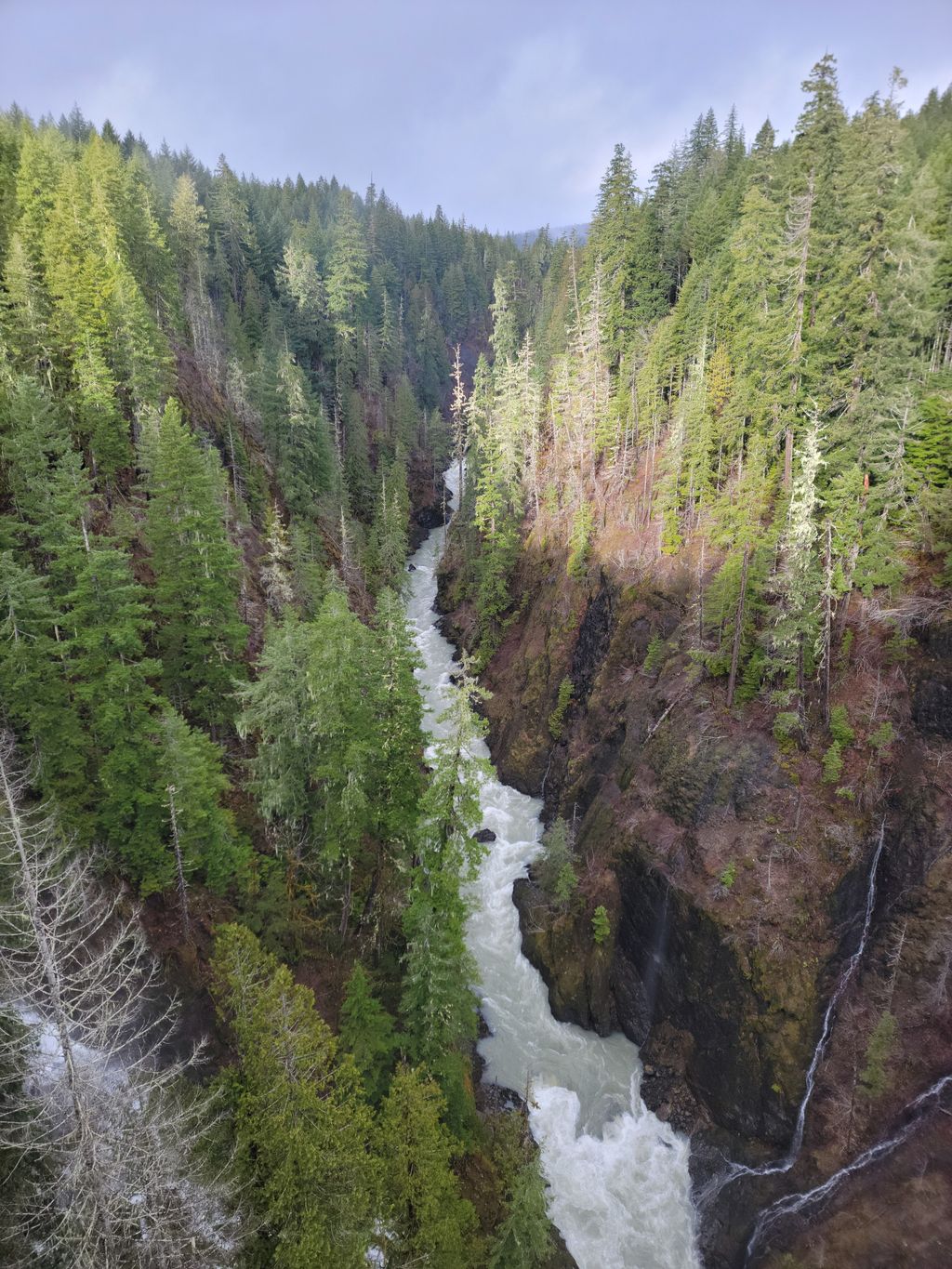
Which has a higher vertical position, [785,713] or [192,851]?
[785,713]

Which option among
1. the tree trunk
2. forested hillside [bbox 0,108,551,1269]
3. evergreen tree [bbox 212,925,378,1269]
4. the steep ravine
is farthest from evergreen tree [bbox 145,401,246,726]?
the tree trunk

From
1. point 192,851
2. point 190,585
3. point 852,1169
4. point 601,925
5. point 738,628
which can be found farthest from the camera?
point 601,925

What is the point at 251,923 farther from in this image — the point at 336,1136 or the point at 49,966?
the point at 49,966

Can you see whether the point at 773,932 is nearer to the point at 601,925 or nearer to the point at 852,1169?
the point at 852,1169

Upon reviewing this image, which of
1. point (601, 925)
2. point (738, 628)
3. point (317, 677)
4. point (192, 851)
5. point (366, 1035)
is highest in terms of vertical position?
point (738, 628)

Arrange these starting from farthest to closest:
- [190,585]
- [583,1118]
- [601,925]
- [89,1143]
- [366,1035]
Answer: [601,925] → [190,585] → [583,1118] → [366,1035] → [89,1143]

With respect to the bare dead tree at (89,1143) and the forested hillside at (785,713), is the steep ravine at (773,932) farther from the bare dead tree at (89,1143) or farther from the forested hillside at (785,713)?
the bare dead tree at (89,1143)

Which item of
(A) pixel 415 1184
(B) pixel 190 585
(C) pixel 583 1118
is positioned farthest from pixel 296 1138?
(B) pixel 190 585

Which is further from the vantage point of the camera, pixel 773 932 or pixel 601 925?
pixel 601 925

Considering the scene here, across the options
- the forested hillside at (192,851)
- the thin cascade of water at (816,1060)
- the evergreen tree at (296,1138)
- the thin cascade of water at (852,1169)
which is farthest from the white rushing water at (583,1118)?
the evergreen tree at (296,1138)
